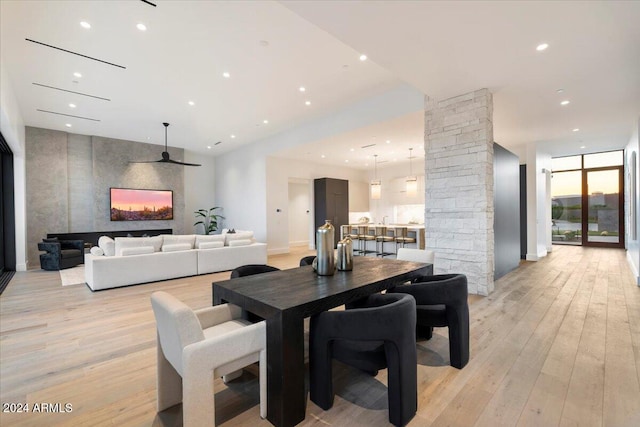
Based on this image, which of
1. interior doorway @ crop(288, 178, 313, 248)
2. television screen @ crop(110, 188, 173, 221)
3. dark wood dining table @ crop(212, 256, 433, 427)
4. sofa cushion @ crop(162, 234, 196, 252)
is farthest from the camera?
interior doorway @ crop(288, 178, 313, 248)

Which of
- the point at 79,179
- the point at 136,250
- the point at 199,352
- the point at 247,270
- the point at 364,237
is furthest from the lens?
the point at 364,237

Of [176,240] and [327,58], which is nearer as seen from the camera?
[327,58]

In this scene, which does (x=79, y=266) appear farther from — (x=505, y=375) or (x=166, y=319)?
(x=505, y=375)

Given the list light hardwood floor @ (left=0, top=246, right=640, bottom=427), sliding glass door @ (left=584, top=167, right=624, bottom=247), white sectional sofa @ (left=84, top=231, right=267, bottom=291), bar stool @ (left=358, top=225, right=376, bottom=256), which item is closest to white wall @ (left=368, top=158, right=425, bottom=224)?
bar stool @ (left=358, top=225, right=376, bottom=256)

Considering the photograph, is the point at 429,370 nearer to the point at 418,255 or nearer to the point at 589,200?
the point at 418,255

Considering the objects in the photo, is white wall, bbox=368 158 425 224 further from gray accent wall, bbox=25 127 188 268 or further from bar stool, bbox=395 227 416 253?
gray accent wall, bbox=25 127 188 268

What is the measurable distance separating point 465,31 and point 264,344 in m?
3.46

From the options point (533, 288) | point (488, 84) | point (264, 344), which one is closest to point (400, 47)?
point (488, 84)

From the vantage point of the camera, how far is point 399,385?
1705 millimetres

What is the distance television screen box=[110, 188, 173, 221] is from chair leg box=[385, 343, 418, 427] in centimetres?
987

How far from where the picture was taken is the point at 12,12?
3301 mm

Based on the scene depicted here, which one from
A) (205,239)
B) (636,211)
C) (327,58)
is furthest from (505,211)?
(205,239)

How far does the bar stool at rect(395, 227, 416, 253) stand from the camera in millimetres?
7547

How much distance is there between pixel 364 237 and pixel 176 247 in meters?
5.10
